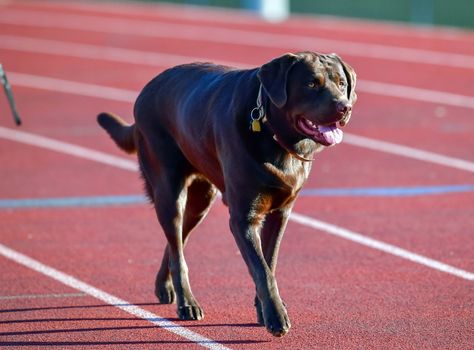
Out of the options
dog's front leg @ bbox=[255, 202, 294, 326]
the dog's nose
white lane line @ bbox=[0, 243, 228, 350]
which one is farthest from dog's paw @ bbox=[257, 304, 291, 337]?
the dog's nose

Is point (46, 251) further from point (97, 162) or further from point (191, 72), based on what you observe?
point (97, 162)

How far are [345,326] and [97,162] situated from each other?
21.4 feet

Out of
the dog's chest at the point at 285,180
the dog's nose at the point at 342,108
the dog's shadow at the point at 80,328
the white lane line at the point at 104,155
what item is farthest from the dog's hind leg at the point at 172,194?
the white lane line at the point at 104,155

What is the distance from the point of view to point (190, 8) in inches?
1134

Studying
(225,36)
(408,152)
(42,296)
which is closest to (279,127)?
(42,296)

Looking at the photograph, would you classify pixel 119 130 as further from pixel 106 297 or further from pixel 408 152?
pixel 408 152

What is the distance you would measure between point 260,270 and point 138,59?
14838mm

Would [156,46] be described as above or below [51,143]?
below

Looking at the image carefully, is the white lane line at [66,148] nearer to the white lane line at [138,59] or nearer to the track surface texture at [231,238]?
the track surface texture at [231,238]

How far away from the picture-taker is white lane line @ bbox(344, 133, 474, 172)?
12.3 meters

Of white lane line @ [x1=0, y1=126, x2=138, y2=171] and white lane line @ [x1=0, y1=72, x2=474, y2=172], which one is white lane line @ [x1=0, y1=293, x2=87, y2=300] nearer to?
white lane line @ [x1=0, y1=126, x2=138, y2=171]

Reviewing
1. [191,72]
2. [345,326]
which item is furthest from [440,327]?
[191,72]

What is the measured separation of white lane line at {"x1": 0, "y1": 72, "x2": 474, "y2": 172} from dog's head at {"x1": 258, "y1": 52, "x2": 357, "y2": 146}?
237 inches

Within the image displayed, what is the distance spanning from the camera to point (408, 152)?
Answer: 13008 millimetres
